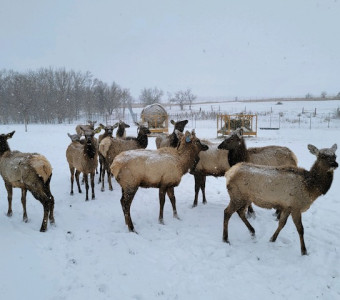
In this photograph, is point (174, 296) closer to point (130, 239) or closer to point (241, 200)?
point (130, 239)

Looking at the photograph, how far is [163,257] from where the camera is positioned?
15.2 feet

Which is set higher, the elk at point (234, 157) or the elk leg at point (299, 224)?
the elk at point (234, 157)

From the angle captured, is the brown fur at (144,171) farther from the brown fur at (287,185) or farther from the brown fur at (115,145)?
the brown fur at (115,145)

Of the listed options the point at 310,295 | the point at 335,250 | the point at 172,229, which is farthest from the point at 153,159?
the point at 335,250

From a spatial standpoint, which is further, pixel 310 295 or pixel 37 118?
pixel 37 118

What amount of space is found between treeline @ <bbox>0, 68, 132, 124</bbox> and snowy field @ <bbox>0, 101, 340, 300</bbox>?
4915 centimetres

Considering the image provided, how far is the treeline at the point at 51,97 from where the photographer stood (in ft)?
169

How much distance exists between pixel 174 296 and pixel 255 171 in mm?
2682

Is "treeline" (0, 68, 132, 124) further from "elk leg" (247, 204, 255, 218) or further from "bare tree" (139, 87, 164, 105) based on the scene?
"elk leg" (247, 204, 255, 218)

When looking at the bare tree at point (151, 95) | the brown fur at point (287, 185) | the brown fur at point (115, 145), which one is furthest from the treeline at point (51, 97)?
the brown fur at point (287, 185)

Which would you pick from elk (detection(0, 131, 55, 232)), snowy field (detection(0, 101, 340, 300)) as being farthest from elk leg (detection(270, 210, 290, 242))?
elk (detection(0, 131, 55, 232))

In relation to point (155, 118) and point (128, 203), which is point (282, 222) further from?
point (155, 118)

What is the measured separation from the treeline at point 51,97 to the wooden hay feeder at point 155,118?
30108mm

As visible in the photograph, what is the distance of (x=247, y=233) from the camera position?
18.1 ft
